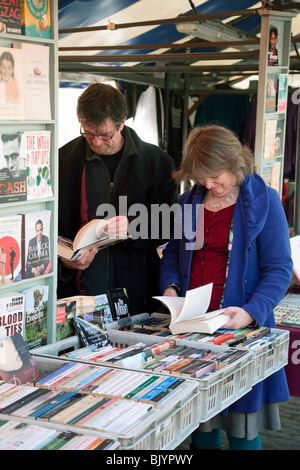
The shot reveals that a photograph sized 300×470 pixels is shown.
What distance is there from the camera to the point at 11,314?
91.1 inches

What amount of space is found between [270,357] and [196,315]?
0.33 meters

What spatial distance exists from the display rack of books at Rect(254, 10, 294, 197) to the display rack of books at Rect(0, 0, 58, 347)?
A: 2.06m

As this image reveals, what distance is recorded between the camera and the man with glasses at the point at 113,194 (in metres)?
3.09

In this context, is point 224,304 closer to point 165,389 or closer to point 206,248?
point 206,248

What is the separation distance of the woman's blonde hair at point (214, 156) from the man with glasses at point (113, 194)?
1.51 ft

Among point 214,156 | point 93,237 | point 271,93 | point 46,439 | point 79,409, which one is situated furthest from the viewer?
point 271,93

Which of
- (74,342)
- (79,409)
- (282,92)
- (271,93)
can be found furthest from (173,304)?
(282,92)

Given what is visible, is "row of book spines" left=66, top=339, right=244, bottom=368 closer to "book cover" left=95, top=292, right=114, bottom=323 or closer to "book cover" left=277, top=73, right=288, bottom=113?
"book cover" left=95, top=292, right=114, bottom=323

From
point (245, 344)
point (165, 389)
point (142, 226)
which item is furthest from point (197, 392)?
point (142, 226)

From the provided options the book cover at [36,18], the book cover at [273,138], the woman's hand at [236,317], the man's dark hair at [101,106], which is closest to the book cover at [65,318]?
the woman's hand at [236,317]

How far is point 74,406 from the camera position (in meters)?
1.81

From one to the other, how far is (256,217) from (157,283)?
0.80 metres

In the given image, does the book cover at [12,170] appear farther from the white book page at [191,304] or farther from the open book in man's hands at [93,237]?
the white book page at [191,304]

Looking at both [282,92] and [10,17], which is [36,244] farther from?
[282,92]
